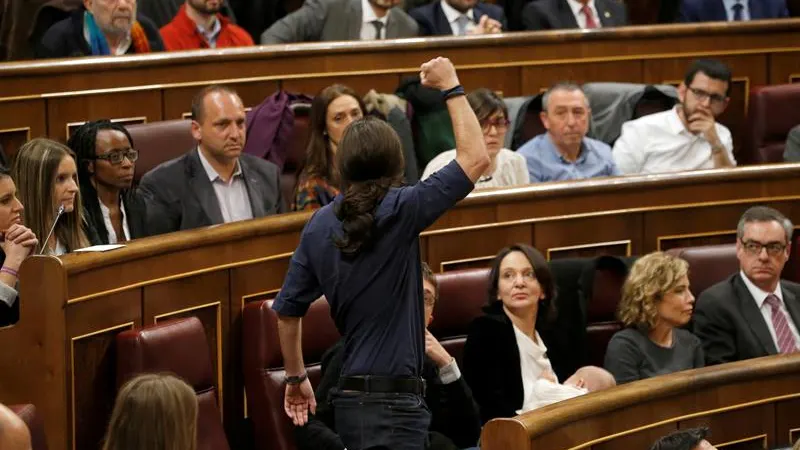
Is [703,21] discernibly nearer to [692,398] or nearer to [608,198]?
[608,198]

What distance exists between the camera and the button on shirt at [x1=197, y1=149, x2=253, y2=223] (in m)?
2.65

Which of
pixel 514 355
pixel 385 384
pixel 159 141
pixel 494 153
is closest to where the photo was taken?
pixel 385 384

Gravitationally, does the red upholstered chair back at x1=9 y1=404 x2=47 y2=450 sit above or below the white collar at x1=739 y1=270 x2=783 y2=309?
below

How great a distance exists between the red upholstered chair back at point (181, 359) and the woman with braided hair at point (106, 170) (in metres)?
0.34

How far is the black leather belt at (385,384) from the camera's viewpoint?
183cm

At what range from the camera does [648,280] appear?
258 cm

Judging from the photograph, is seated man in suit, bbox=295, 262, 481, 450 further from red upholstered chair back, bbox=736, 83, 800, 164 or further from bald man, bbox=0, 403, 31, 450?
red upholstered chair back, bbox=736, 83, 800, 164

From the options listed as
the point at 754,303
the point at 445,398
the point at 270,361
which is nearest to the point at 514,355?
the point at 445,398

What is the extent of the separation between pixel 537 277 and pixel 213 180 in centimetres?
59

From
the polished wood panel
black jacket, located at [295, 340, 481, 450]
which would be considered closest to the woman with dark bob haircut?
black jacket, located at [295, 340, 481, 450]

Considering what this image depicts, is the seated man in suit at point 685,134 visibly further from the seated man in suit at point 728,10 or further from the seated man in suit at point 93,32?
the seated man in suit at point 93,32

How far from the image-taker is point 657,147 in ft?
10.7

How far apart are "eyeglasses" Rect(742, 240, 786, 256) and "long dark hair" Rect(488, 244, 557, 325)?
16.5 inches

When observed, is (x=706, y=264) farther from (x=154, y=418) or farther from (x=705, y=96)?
(x=154, y=418)
